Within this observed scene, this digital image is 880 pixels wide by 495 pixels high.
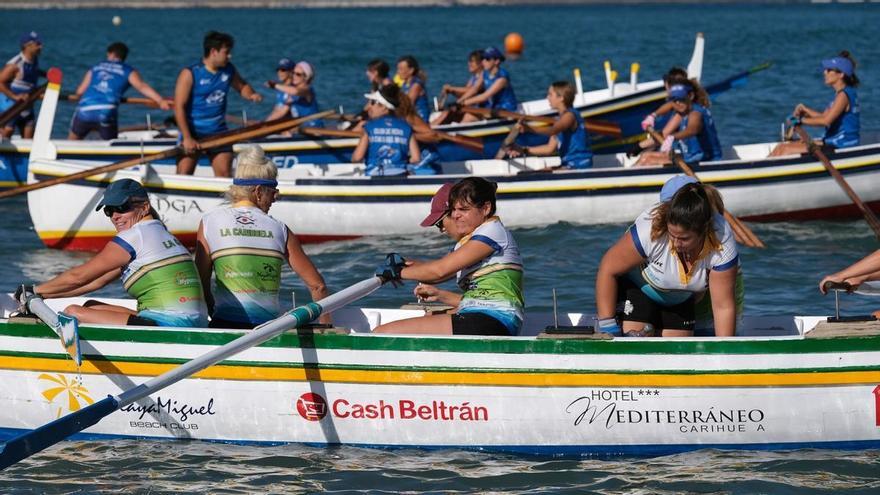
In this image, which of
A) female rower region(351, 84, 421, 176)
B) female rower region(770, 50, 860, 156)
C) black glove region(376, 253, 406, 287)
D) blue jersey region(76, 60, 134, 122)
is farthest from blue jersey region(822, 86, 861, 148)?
blue jersey region(76, 60, 134, 122)

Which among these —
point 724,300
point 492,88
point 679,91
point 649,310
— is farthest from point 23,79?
point 724,300

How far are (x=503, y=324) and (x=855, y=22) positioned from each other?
2479 inches

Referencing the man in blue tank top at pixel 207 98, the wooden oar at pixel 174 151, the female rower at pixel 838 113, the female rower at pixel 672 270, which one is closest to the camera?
the female rower at pixel 672 270

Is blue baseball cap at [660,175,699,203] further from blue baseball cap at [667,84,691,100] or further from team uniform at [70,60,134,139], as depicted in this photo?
team uniform at [70,60,134,139]

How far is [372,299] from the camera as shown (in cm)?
1292

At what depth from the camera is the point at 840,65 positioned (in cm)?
1548

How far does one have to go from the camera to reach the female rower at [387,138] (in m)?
15.1

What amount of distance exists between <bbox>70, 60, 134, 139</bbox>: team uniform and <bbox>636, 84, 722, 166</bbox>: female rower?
6720mm

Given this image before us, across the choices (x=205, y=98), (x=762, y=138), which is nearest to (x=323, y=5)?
(x=762, y=138)

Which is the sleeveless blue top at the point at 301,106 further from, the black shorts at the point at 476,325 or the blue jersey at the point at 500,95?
the black shorts at the point at 476,325

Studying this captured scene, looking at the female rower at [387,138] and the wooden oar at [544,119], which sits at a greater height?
the wooden oar at [544,119]

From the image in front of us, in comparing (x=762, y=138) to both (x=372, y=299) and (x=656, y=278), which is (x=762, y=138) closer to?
(x=372, y=299)

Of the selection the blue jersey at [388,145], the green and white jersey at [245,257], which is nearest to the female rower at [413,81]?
the blue jersey at [388,145]

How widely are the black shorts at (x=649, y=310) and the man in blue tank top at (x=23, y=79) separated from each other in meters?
12.5
